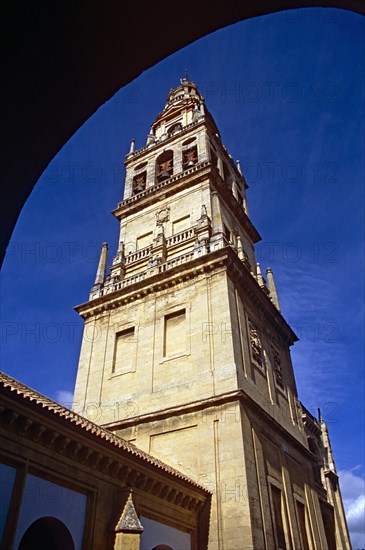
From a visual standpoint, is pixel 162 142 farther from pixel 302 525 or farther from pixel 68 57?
pixel 68 57

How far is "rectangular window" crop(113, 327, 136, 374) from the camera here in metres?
20.3

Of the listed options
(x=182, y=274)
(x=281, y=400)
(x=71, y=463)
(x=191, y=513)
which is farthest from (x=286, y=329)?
(x=71, y=463)

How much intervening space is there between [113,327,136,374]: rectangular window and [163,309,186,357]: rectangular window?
1.77 metres

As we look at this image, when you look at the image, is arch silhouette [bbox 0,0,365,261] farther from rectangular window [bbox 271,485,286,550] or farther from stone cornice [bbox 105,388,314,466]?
rectangular window [bbox 271,485,286,550]

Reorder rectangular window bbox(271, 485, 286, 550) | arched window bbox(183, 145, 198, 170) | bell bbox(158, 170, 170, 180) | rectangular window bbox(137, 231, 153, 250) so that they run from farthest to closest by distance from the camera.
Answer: bell bbox(158, 170, 170, 180) < arched window bbox(183, 145, 198, 170) < rectangular window bbox(137, 231, 153, 250) < rectangular window bbox(271, 485, 286, 550)

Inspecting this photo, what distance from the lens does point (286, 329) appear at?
25.0 m

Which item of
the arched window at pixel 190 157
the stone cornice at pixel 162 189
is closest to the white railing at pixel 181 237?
the stone cornice at pixel 162 189

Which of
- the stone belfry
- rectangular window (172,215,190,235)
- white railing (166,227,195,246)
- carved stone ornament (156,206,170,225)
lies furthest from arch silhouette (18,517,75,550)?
carved stone ornament (156,206,170,225)

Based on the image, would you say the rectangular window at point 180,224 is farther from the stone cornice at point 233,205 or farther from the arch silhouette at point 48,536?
the arch silhouette at point 48,536

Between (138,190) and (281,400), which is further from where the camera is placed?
(138,190)

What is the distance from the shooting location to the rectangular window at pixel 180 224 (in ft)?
82.8

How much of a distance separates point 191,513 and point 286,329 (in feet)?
42.7

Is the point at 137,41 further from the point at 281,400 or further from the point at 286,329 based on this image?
the point at 286,329

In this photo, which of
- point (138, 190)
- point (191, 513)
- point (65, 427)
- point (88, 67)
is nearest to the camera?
point (88, 67)
